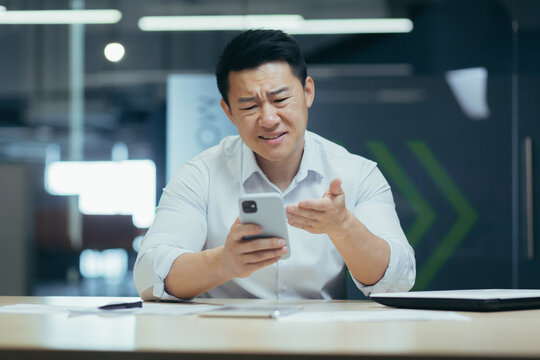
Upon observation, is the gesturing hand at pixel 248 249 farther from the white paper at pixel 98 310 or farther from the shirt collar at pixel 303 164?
the shirt collar at pixel 303 164

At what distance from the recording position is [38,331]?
1.01 meters

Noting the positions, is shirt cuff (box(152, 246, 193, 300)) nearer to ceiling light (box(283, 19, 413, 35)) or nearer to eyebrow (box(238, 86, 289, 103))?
eyebrow (box(238, 86, 289, 103))

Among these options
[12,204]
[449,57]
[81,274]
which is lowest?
[81,274]

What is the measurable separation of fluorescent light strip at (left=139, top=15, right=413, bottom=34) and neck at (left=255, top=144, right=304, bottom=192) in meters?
2.19

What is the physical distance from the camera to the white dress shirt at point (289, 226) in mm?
1709

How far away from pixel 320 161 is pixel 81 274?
99.2 inches

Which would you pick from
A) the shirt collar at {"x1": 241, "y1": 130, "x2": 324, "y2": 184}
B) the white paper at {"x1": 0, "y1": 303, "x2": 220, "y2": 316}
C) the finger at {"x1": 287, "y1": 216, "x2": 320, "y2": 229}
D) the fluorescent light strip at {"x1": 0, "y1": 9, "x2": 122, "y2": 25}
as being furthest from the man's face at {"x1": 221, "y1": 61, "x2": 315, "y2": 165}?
the fluorescent light strip at {"x1": 0, "y1": 9, "x2": 122, "y2": 25}

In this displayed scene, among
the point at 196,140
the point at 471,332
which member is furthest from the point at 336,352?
the point at 196,140

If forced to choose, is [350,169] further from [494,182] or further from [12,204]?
[12,204]

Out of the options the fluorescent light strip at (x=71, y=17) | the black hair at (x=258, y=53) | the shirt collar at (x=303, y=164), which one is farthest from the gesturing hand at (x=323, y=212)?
the fluorescent light strip at (x=71, y=17)

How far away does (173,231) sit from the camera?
1.82 m

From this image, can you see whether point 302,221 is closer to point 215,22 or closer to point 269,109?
point 269,109

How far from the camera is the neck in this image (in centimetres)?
203

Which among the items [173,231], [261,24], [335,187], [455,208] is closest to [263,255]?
[335,187]
